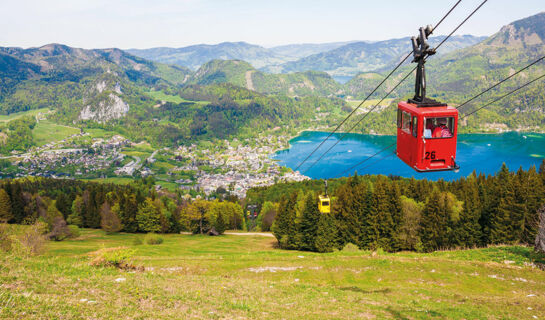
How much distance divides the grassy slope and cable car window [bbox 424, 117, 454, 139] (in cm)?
910

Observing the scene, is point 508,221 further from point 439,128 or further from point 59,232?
point 59,232

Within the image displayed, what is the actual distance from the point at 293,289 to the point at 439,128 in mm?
13213

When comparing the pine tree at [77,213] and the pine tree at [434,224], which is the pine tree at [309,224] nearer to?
the pine tree at [434,224]

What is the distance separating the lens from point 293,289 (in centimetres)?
2122

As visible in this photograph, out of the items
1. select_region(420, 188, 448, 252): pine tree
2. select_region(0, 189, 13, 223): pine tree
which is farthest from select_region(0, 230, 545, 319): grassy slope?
select_region(0, 189, 13, 223): pine tree

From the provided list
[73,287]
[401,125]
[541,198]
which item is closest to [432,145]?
[401,125]

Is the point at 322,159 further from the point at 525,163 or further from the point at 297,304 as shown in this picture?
the point at 297,304

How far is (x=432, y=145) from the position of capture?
14922 mm

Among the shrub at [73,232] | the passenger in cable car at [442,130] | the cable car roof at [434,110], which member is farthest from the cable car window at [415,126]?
the shrub at [73,232]

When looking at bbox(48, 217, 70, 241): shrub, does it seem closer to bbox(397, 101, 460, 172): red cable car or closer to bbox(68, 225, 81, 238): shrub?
bbox(68, 225, 81, 238): shrub

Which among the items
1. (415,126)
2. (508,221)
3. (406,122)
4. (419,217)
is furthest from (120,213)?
(508,221)

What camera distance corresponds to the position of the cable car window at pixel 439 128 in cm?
1477

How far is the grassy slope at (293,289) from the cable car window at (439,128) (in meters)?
9.10

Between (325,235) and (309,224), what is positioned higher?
(309,224)
